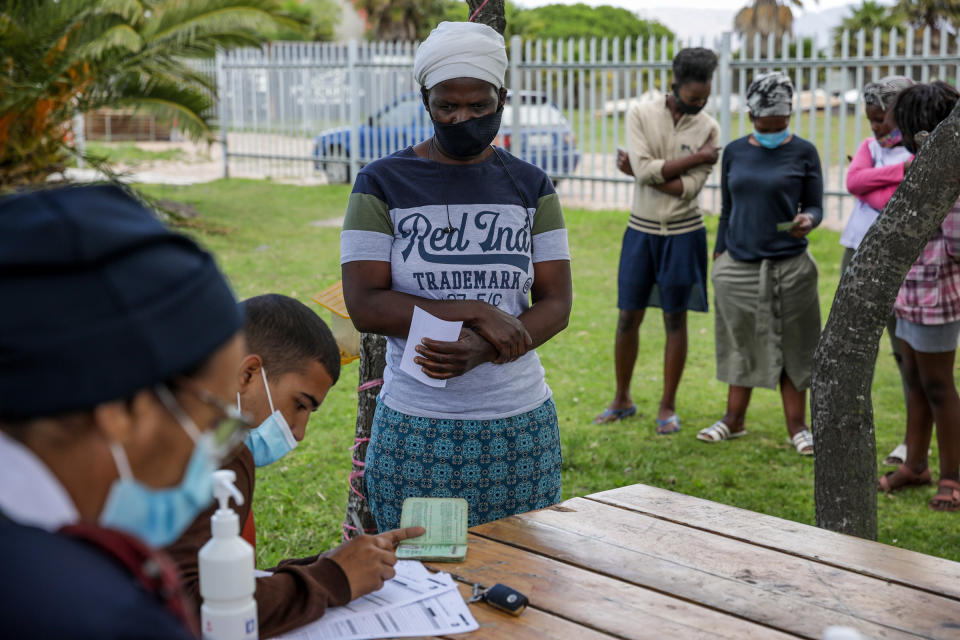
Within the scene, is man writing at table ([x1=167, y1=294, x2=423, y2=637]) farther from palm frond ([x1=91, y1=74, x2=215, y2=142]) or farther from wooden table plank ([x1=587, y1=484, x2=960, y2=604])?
palm frond ([x1=91, y1=74, x2=215, y2=142])

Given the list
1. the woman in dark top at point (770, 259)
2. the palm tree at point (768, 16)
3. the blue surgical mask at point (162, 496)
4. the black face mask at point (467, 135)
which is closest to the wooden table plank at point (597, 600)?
the black face mask at point (467, 135)


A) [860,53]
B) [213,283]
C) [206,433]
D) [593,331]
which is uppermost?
[860,53]

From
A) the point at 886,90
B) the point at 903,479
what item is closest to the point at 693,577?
the point at 903,479

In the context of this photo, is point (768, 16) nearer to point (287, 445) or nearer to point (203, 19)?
point (203, 19)

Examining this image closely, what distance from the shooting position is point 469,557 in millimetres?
2264

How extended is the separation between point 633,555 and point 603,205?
417 inches

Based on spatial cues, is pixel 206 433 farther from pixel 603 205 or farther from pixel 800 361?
pixel 603 205

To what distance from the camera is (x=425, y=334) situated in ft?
8.50

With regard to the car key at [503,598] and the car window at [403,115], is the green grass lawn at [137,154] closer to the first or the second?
the car window at [403,115]

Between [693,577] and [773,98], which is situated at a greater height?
[773,98]

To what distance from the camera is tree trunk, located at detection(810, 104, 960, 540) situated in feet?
10.1

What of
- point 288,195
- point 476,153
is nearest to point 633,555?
point 476,153

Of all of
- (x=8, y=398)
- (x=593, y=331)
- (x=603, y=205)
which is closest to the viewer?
(x=8, y=398)

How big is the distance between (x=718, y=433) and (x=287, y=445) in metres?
3.85
